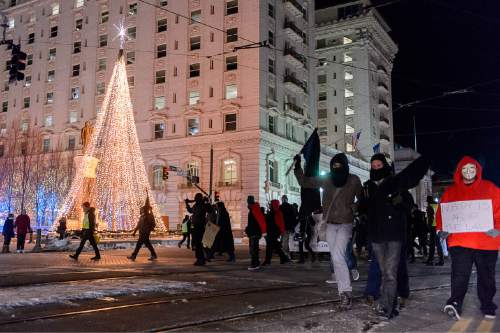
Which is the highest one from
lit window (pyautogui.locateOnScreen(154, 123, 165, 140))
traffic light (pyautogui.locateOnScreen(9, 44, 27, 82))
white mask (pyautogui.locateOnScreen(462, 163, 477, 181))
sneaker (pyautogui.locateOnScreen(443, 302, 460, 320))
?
lit window (pyautogui.locateOnScreen(154, 123, 165, 140))

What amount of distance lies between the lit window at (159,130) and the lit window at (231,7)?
1174cm

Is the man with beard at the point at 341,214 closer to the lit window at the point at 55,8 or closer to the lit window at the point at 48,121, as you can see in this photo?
the lit window at the point at 48,121

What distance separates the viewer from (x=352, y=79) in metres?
64.9

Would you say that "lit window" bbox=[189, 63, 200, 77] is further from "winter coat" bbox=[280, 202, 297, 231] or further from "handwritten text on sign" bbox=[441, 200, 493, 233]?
"handwritten text on sign" bbox=[441, 200, 493, 233]

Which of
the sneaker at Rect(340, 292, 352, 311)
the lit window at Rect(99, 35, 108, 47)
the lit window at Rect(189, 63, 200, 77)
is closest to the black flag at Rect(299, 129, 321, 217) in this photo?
the sneaker at Rect(340, 292, 352, 311)

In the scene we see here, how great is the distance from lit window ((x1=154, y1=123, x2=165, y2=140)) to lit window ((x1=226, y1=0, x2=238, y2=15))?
11742 mm

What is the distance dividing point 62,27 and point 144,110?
1556cm

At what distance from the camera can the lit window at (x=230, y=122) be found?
4279cm

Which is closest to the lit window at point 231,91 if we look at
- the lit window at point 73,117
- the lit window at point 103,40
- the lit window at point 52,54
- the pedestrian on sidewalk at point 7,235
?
the lit window at point 103,40

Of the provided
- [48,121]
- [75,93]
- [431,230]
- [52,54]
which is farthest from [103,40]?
[431,230]

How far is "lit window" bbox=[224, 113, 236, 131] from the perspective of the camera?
4279cm

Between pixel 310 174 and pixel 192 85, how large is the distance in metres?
34.8

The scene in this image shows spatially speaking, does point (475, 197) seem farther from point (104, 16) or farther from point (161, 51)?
point (104, 16)

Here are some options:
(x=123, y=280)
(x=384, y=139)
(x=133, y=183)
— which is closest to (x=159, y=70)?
(x=133, y=183)
